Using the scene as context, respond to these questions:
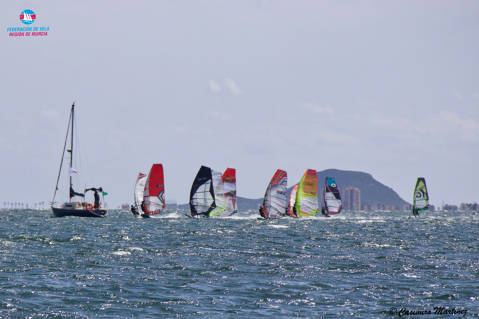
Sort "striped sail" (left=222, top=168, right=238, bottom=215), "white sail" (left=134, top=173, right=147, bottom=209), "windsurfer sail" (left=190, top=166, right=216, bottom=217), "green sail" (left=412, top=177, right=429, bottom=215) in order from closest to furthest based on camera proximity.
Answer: "windsurfer sail" (left=190, top=166, right=216, bottom=217) < "white sail" (left=134, top=173, right=147, bottom=209) < "striped sail" (left=222, top=168, right=238, bottom=215) < "green sail" (left=412, top=177, right=429, bottom=215)

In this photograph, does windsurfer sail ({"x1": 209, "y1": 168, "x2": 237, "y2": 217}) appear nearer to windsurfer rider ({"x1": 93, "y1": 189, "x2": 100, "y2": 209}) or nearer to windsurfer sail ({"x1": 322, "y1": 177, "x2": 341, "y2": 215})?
windsurfer sail ({"x1": 322, "y1": 177, "x2": 341, "y2": 215})

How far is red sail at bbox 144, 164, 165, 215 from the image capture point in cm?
10400

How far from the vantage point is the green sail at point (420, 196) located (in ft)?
502

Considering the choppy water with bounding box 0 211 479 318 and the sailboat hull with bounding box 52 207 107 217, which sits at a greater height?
the sailboat hull with bounding box 52 207 107 217

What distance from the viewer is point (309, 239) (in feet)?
195

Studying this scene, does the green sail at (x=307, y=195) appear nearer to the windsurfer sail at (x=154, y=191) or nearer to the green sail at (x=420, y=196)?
the windsurfer sail at (x=154, y=191)

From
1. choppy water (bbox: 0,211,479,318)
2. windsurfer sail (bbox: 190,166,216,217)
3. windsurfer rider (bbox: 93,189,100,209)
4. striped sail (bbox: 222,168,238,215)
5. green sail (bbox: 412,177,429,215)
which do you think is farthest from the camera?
green sail (bbox: 412,177,429,215)

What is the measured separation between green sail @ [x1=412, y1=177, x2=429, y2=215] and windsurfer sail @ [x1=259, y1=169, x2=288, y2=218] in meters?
56.4

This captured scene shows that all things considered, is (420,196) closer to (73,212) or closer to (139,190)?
(139,190)

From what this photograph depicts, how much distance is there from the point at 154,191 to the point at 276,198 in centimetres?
1889

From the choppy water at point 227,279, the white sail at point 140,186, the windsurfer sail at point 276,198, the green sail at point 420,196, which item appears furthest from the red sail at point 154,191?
the green sail at point 420,196

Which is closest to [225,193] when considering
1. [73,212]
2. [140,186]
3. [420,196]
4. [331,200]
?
[140,186]

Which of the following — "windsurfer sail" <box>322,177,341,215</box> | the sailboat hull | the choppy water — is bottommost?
the choppy water


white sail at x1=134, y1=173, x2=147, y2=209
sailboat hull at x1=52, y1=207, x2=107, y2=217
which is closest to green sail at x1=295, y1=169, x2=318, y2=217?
white sail at x1=134, y1=173, x2=147, y2=209
